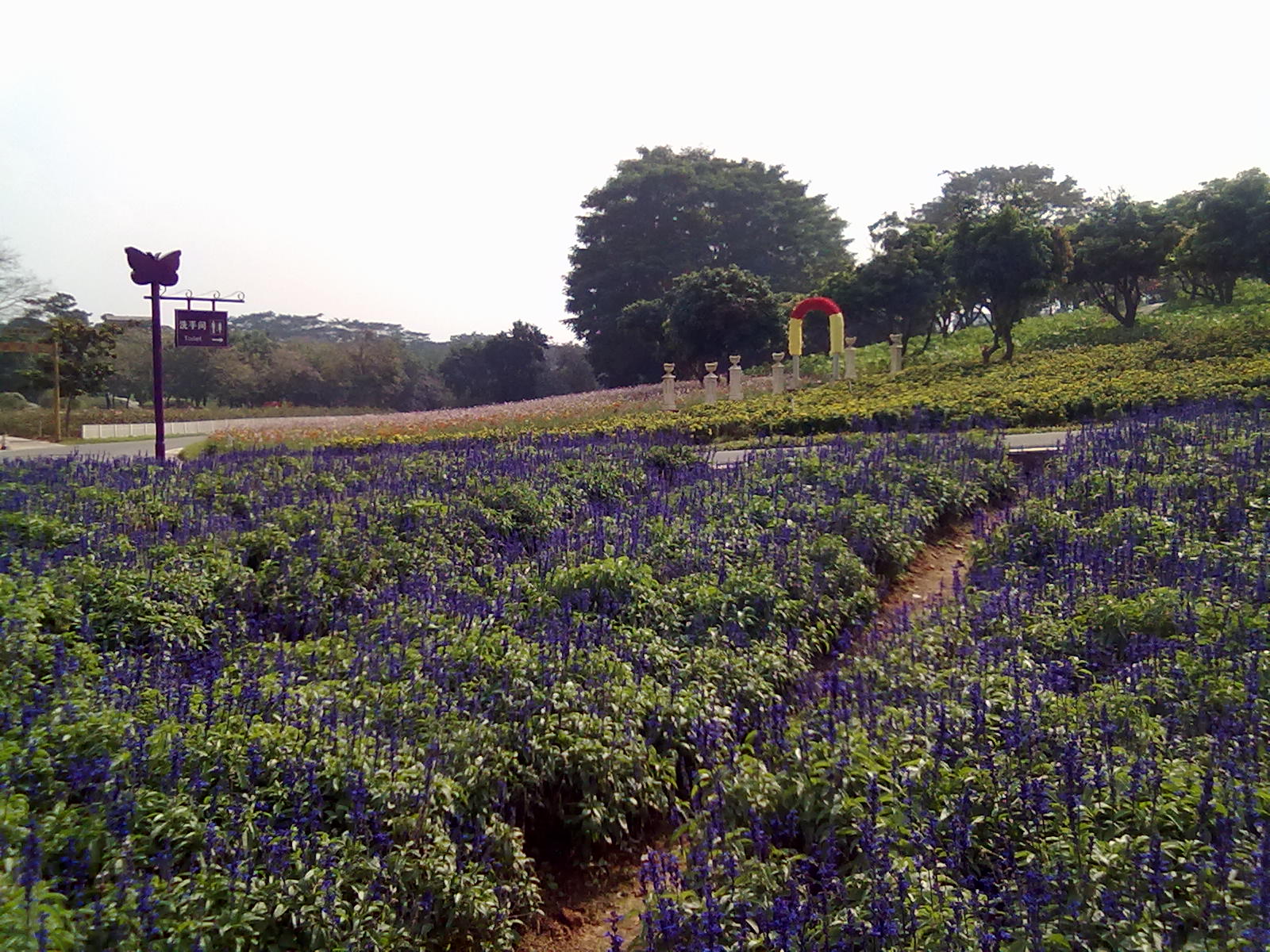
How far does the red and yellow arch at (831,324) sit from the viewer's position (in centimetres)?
2544

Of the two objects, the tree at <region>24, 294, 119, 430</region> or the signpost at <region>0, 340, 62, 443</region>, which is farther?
the tree at <region>24, 294, 119, 430</region>

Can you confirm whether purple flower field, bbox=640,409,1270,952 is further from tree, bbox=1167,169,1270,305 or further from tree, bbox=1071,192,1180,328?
tree, bbox=1071,192,1180,328

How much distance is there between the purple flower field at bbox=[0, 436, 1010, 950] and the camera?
9.30 feet

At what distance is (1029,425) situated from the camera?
15.1 meters

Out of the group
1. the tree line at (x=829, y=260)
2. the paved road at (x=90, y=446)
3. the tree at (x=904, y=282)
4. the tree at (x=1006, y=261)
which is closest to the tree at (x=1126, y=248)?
the tree line at (x=829, y=260)

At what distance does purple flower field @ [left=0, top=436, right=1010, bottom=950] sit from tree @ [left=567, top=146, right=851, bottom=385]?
37288 millimetres

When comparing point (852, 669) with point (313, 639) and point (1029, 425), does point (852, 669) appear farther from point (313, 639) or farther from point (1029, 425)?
point (1029, 425)

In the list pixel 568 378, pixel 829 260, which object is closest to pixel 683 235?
pixel 829 260

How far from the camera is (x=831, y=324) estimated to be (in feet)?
84.1

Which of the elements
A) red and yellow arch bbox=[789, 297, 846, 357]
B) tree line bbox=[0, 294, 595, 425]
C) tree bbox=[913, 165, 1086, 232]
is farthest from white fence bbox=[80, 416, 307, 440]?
tree bbox=[913, 165, 1086, 232]

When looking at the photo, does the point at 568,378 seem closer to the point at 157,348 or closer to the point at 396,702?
the point at 157,348

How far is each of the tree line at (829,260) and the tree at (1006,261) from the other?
0.13ft

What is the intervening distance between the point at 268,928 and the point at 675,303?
30.8 metres

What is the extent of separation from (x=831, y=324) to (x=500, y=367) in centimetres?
2306
